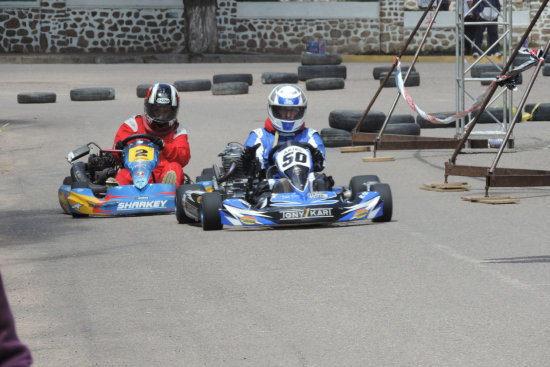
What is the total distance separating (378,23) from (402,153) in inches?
734

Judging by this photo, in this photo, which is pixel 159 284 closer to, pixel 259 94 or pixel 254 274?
pixel 254 274

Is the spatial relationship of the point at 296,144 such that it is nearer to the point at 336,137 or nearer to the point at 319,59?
the point at 336,137

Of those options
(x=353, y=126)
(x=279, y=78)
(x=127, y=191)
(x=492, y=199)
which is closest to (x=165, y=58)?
(x=279, y=78)

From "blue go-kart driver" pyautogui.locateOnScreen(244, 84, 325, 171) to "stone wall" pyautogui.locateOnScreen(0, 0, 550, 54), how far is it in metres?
23.0

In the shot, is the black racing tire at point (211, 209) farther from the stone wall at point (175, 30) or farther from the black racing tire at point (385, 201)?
the stone wall at point (175, 30)

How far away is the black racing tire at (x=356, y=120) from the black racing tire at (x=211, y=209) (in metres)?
6.65

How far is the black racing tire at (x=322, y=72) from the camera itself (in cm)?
2334

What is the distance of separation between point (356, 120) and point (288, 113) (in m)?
6.03

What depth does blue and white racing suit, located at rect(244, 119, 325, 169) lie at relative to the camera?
8641 millimetres

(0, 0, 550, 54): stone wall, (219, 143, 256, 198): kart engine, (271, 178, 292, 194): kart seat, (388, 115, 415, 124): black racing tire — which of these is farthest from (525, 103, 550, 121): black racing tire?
(0, 0, 550, 54): stone wall

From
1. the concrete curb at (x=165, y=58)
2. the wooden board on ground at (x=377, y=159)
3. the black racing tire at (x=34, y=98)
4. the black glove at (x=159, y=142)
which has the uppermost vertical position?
the black glove at (x=159, y=142)

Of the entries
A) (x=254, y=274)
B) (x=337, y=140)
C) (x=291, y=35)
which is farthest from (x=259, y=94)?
(x=254, y=274)

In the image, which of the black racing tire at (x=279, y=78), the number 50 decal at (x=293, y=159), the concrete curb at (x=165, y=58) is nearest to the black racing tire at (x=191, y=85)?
the black racing tire at (x=279, y=78)

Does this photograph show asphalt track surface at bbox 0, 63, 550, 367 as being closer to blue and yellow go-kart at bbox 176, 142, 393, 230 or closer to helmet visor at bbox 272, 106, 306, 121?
blue and yellow go-kart at bbox 176, 142, 393, 230
